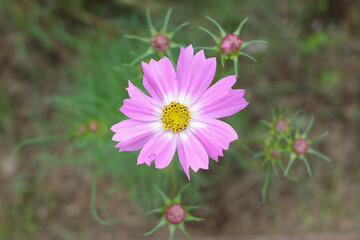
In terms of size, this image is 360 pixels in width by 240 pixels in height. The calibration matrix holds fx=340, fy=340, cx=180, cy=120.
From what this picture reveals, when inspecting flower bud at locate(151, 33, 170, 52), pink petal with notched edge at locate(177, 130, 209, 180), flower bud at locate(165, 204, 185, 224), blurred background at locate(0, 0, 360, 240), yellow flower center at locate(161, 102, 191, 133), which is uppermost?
blurred background at locate(0, 0, 360, 240)

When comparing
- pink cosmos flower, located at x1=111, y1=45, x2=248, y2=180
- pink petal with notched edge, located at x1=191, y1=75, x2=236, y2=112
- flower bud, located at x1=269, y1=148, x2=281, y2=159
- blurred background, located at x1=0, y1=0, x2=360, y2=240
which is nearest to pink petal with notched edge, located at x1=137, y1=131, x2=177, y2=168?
pink cosmos flower, located at x1=111, y1=45, x2=248, y2=180

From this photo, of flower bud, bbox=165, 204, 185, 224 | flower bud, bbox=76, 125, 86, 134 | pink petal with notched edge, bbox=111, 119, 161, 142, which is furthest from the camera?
flower bud, bbox=76, 125, 86, 134

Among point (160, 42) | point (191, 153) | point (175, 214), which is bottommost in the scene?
point (175, 214)

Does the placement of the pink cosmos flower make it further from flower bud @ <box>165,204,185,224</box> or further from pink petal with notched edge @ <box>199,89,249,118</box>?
flower bud @ <box>165,204,185,224</box>

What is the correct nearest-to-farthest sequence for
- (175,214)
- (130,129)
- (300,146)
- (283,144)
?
(130,129), (175,214), (300,146), (283,144)

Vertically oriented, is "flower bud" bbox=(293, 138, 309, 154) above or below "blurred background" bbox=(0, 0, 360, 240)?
below

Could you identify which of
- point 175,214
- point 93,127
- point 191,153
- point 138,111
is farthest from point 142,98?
point 93,127

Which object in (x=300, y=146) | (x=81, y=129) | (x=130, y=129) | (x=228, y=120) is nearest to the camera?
(x=130, y=129)

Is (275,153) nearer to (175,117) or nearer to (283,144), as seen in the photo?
(283,144)
